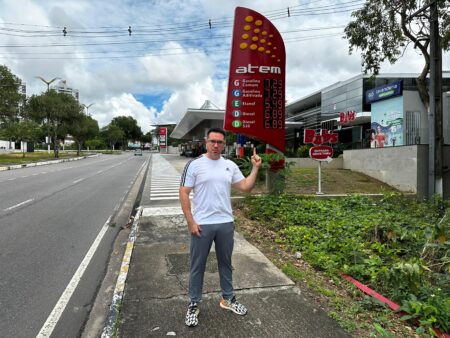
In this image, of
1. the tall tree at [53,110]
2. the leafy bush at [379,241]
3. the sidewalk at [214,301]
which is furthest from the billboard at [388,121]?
the tall tree at [53,110]

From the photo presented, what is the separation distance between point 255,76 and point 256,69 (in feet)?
0.68

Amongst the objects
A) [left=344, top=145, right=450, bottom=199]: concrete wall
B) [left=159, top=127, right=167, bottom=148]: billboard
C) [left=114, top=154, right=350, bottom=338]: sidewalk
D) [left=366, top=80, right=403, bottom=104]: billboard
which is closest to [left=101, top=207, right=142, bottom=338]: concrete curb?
[left=114, top=154, right=350, bottom=338]: sidewalk

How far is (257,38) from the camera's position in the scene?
10.7 m

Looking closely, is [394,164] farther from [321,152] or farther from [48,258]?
[48,258]

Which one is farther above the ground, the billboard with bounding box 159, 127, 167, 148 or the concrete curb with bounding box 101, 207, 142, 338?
the billboard with bounding box 159, 127, 167, 148

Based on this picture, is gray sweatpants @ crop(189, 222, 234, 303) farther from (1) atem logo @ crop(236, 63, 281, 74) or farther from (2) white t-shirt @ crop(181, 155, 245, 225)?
(1) atem logo @ crop(236, 63, 281, 74)

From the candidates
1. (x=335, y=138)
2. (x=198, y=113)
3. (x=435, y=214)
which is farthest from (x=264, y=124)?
(x=198, y=113)

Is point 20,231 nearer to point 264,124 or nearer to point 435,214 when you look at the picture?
point 264,124

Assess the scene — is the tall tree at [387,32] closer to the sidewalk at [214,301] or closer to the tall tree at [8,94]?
the sidewalk at [214,301]

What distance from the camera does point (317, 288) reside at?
4367 millimetres

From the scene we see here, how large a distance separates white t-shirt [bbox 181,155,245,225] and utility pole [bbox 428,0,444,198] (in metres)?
10.7

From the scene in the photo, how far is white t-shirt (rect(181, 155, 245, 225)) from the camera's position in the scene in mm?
3432

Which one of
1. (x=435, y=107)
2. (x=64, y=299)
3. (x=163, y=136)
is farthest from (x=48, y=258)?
(x=163, y=136)

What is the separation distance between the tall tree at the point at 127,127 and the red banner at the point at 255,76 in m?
126
